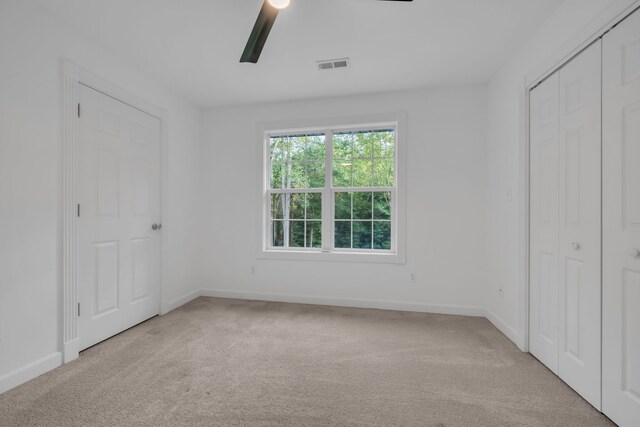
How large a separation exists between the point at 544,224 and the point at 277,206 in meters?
2.93

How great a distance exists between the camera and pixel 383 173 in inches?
148

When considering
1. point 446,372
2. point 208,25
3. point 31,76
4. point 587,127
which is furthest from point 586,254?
point 31,76

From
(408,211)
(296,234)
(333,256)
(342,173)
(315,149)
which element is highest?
(315,149)

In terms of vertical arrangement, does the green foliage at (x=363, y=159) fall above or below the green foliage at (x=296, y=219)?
above

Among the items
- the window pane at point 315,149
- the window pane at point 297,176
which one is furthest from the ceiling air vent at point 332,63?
the window pane at point 297,176

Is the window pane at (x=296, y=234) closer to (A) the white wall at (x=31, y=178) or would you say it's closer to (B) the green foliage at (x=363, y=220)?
(B) the green foliage at (x=363, y=220)

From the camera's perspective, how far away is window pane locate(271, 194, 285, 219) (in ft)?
13.4

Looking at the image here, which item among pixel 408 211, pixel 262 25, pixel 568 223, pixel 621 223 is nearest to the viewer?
pixel 621 223

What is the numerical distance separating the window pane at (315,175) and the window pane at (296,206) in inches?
7.8

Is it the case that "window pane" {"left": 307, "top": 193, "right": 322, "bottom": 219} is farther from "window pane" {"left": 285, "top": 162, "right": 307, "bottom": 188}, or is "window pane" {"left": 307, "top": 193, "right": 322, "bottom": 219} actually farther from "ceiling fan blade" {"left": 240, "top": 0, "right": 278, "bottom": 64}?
"ceiling fan blade" {"left": 240, "top": 0, "right": 278, "bottom": 64}

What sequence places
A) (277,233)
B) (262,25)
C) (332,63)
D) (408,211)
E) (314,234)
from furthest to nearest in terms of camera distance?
(277,233), (314,234), (408,211), (332,63), (262,25)

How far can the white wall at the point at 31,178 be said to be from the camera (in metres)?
1.92

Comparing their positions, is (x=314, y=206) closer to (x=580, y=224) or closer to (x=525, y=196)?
(x=525, y=196)

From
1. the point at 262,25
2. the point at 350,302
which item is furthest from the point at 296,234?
the point at 262,25
